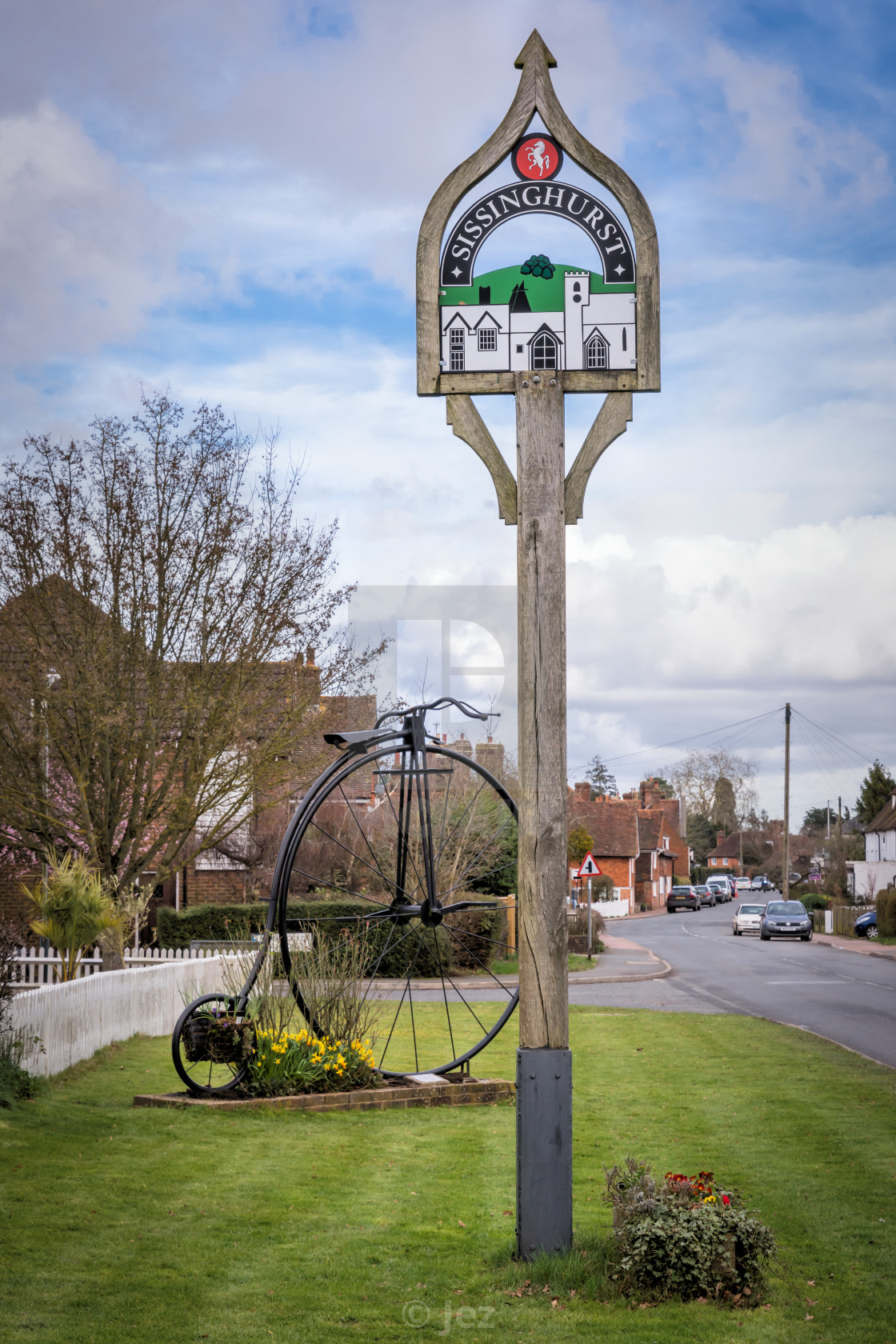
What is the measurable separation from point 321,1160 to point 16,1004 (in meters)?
4.11

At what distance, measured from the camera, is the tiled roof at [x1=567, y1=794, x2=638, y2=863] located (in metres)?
75.8

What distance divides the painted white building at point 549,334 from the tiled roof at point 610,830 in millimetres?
68152

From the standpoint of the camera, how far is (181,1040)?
420 inches

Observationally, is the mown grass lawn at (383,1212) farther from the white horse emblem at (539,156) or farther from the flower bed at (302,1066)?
the white horse emblem at (539,156)

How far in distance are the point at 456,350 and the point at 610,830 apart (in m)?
71.7

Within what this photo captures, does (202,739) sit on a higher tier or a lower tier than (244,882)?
higher

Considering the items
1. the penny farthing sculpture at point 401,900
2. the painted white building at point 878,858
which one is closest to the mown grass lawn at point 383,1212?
the penny farthing sculpture at point 401,900

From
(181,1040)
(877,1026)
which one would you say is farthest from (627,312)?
(877,1026)

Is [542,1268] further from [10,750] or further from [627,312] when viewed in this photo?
[10,750]

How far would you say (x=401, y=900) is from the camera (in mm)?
11508

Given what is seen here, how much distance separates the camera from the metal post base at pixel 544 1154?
239 inches

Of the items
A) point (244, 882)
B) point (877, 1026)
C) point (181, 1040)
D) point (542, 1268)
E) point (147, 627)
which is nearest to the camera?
point (542, 1268)

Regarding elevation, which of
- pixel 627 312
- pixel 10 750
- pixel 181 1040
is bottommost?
pixel 181 1040

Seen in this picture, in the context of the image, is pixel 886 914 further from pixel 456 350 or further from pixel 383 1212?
pixel 456 350
